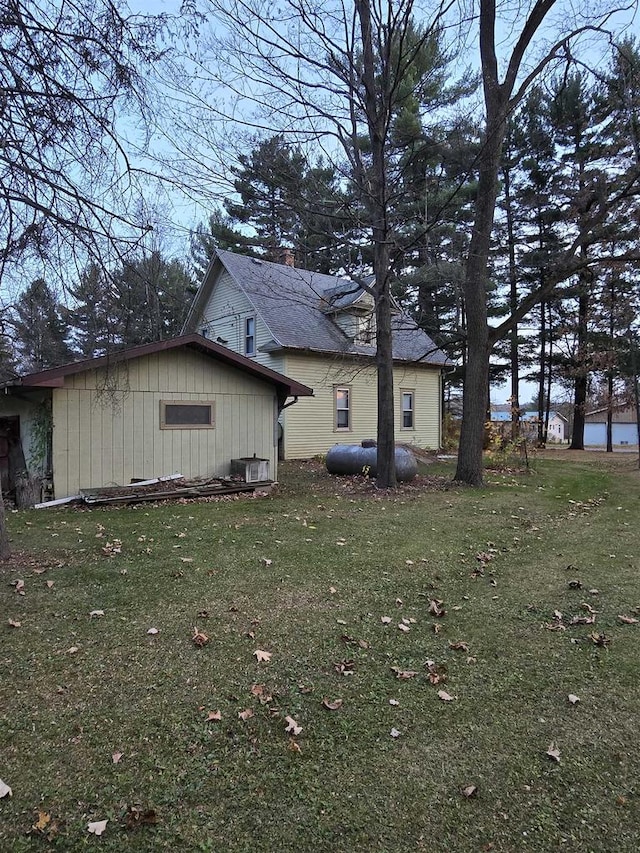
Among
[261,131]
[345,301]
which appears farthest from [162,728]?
[345,301]

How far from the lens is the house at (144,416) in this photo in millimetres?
8820

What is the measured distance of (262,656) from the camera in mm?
3264

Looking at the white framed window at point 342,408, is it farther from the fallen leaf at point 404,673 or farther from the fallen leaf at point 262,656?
the fallen leaf at point 404,673

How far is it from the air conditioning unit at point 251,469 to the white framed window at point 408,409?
1033 cm

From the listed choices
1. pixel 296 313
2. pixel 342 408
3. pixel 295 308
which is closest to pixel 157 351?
pixel 296 313

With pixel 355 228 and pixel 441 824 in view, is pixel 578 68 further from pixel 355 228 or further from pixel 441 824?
pixel 441 824

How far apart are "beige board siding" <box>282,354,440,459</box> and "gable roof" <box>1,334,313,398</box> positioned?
3.90 metres

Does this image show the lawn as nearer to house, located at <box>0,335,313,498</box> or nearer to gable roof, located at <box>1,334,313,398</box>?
gable roof, located at <box>1,334,313,398</box>

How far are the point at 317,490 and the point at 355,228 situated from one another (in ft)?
17.3

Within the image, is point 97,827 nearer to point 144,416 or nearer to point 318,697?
point 318,697

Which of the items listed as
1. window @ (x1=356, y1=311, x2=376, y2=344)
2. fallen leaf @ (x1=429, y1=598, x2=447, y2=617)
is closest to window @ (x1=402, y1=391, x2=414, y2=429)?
window @ (x1=356, y1=311, x2=376, y2=344)

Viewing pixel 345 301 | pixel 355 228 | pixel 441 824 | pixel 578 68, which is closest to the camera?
pixel 441 824

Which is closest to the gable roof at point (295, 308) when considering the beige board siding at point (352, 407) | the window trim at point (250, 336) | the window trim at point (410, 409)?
the beige board siding at point (352, 407)

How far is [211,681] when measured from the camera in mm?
2965
